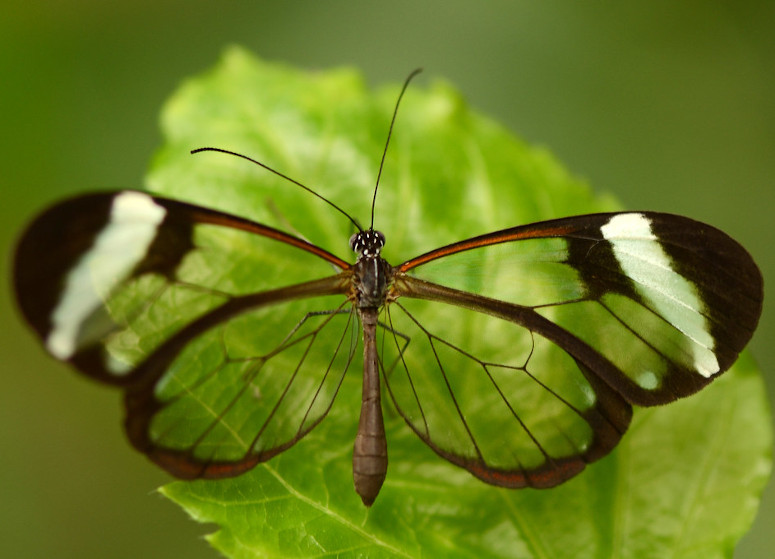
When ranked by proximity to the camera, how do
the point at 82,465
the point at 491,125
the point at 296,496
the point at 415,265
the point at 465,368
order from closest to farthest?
the point at 296,496
the point at 415,265
the point at 465,368
the point at 491,125
the point at 82,465

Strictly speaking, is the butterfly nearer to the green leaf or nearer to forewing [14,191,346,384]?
forewing [14,191,346,384]

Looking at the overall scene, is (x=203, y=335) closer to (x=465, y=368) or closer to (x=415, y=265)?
(x=415, y=265)

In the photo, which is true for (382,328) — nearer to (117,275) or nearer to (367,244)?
(367,244)

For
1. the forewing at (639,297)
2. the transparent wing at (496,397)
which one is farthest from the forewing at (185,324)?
the forewing at (639,297)

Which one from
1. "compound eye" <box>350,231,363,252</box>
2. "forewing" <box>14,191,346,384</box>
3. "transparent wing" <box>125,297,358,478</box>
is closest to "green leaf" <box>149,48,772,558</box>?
"transparent wing" <box>125,297,358,478</box>

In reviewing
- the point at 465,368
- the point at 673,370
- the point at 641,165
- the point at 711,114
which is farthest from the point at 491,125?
the point at 711,114

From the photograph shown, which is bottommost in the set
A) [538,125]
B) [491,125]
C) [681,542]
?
[681,542]

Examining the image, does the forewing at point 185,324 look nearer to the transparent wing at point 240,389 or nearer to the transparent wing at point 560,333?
the transparent wing at point 240,389
